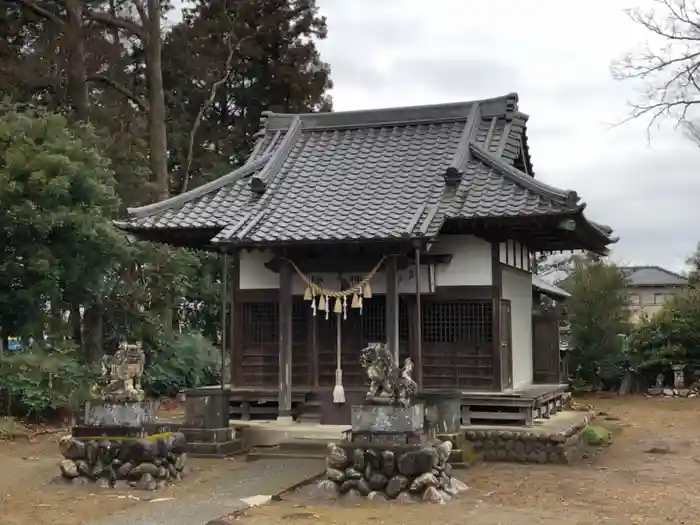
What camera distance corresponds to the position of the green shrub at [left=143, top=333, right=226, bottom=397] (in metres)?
21.6

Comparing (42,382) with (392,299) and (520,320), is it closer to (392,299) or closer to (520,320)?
(392,299)

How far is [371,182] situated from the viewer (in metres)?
14.8

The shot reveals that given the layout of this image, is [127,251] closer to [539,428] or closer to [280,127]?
[280,127]

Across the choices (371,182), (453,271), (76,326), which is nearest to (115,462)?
(453,271)

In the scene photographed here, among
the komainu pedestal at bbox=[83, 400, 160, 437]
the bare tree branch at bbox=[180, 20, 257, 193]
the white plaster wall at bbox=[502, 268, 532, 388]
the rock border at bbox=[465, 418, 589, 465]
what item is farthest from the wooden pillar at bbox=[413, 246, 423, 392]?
the bare tree branch at bbox=[180, 20, 257, 193]

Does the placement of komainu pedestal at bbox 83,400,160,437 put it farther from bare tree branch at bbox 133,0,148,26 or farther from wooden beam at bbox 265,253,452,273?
bare tree branch at bbox 133,0,148,26

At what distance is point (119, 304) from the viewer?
21.4 meters

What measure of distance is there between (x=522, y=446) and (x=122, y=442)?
6.11m

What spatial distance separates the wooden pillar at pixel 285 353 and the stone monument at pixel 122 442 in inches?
102

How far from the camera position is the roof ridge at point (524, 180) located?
1259cm

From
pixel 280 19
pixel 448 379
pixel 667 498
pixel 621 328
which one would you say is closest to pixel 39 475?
pixel 448 379

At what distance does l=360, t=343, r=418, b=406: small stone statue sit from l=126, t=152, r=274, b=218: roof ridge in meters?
6.11

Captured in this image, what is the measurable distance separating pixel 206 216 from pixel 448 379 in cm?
518

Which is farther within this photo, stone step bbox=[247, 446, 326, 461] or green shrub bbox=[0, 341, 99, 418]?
green shrub bbox=[0, 341, 99, 418]
